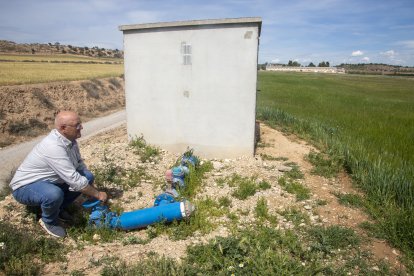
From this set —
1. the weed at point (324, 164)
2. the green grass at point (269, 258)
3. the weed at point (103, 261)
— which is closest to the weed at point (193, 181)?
the green grass at point (269, 258)

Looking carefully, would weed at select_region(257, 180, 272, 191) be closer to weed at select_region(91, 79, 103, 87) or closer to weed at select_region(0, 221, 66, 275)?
weed at select_region(0, 221, 66, 275)

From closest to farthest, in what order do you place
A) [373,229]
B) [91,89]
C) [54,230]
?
[54,230]
[373,229]
[91,89]

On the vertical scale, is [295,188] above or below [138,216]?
below

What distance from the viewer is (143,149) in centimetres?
810

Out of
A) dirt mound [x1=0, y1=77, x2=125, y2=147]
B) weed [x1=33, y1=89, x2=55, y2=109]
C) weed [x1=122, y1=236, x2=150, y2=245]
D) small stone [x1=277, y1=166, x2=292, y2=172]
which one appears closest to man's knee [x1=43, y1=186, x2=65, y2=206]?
weed [x1=122, y1=236, x2=150, y2=245]

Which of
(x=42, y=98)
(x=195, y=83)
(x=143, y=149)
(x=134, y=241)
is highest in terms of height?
(x=195, y=83)

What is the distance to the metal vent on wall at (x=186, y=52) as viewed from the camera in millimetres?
7477

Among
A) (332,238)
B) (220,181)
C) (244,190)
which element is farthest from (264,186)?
(332,238)

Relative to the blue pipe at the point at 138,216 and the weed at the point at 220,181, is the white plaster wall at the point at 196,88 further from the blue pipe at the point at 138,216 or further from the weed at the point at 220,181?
the blue pipe at the point at 138,216

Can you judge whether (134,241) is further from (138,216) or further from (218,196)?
(218,196)

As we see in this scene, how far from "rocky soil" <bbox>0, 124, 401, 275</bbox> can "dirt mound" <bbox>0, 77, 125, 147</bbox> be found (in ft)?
22.0

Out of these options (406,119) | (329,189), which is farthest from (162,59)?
(406,119)

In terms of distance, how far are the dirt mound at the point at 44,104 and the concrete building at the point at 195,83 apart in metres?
7.29

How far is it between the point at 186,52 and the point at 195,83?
79 centimetres
